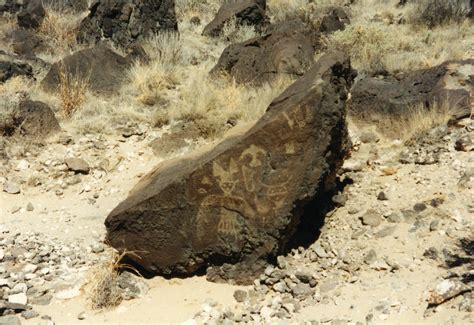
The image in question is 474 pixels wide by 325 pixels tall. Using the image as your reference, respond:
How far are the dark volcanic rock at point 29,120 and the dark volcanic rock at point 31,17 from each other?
580 centimetres

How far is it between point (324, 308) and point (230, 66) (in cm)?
553

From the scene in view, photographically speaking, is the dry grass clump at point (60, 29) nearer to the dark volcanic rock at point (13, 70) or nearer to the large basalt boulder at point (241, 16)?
the dark volcanic rock at point (13, 70)

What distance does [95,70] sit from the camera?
8.61 m

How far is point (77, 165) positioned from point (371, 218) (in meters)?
3.55

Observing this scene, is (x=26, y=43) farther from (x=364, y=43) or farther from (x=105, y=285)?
(x=105, y=285)

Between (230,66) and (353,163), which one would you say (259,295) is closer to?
(353,163)

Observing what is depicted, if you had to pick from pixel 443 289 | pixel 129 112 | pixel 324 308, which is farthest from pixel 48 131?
pixel 443 289

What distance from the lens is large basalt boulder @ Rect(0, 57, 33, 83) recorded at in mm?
8492

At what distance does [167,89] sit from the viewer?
835 centimetres

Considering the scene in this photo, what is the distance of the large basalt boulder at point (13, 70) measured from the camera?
849 cm

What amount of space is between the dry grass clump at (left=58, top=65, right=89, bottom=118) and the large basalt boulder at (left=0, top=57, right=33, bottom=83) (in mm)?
940

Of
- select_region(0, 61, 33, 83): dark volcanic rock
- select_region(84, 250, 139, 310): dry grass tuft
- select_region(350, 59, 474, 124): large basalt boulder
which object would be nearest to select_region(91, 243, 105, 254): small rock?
select_region(84, 250, 139, 310): dry grass tuft

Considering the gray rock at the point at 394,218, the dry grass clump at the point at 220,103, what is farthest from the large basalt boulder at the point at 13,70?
the gray rock at the point at 394,218

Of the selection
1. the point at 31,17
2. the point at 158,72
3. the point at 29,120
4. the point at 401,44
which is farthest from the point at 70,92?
the point at 401,44
